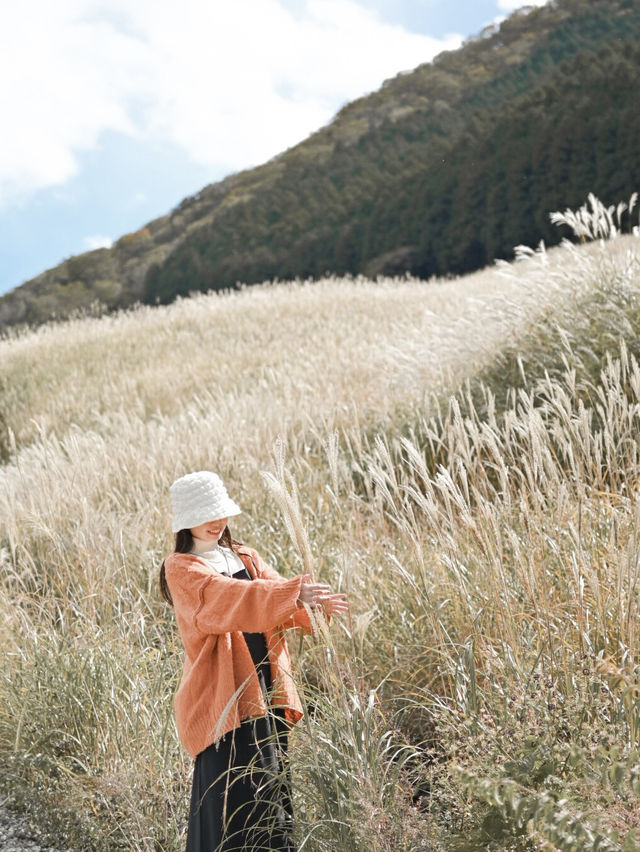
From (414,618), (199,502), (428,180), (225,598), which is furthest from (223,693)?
(428,180)

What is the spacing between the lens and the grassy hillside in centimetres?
198

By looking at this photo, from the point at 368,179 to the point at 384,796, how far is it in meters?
38.2

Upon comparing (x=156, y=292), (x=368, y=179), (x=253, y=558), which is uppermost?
(x=368, y=179)

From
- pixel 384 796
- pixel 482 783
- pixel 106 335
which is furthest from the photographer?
pixel 106 335

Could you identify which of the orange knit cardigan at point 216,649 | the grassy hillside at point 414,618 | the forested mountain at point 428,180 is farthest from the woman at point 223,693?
the forested mountain at point 428,180

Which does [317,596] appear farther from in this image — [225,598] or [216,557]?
[216,557]

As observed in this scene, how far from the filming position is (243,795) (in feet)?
7.49

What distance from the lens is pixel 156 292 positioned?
3797 cm

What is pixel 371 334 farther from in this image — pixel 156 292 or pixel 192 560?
pixel 156 292

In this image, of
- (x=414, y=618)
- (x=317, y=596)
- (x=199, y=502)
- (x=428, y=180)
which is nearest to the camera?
(x=317, y=596)

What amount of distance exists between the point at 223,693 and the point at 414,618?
36.2 inches

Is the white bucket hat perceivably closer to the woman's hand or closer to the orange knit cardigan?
the orange knit cardigan

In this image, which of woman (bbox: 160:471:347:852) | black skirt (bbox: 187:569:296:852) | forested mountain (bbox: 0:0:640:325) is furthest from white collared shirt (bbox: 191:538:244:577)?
forested mountain (bbox: 0:0:640:325)

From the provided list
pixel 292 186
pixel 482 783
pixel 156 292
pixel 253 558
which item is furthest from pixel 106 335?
pixel 292 186
